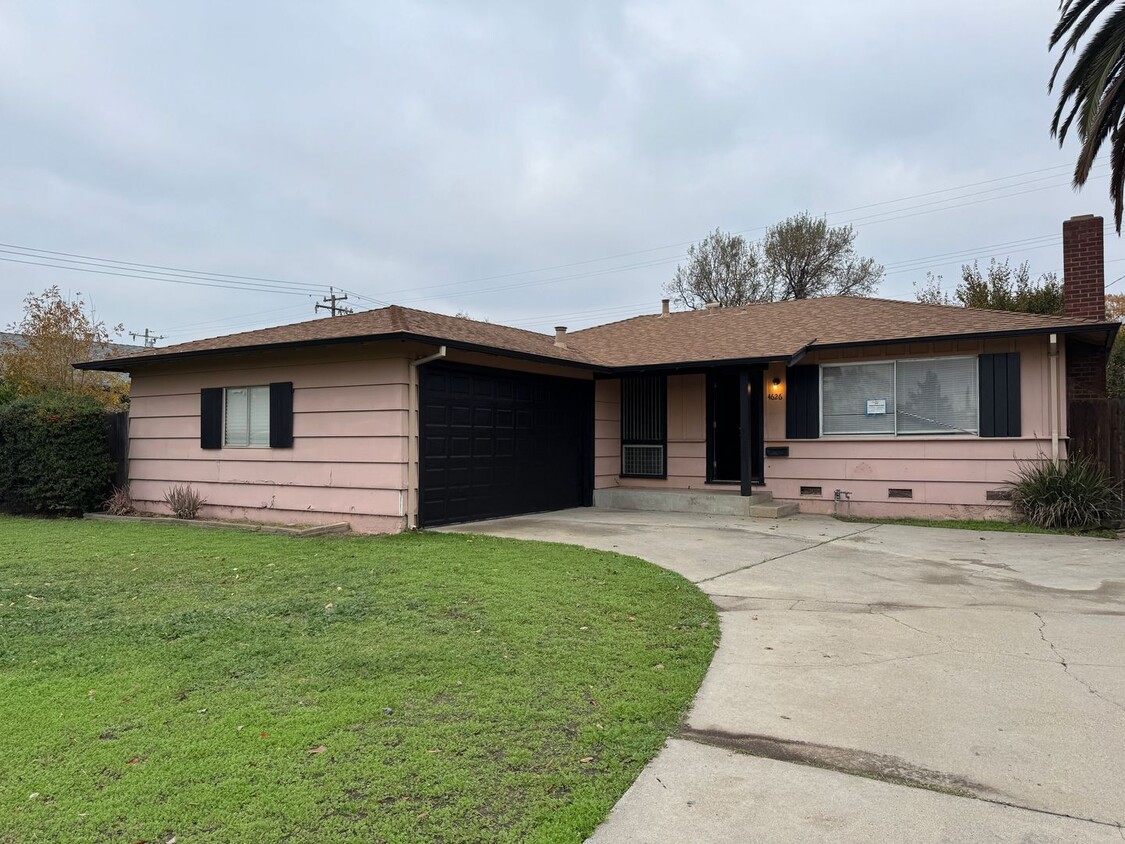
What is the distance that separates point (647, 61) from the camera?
12852 millimetres

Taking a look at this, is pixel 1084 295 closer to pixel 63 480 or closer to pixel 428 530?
pixel 428 530

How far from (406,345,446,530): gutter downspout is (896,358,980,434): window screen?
24.0 ft

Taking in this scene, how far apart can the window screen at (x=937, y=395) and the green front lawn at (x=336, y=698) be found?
6.76 meters

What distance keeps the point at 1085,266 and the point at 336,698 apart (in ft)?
40.3

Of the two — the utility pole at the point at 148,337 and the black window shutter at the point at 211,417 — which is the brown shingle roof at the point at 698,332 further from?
the utility pole at the point at 148,337

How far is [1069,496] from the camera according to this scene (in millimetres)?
9562

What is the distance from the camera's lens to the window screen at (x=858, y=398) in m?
11.3

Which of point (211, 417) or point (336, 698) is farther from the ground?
point (211, 417)

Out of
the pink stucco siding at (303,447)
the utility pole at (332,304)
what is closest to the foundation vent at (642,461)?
the pink stucco siding at (303,447)

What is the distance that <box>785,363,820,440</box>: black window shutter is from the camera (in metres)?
11.9

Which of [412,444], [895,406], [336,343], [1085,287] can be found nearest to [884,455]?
[895,406]

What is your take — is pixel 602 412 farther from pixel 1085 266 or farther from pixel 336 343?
pixel 1085 266

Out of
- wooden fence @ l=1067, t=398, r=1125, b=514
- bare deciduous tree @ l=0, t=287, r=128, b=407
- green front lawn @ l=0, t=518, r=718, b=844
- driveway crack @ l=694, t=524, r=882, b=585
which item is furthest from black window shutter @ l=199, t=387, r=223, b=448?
wooden fence @ l=1067, t=398, r=1125, b=514

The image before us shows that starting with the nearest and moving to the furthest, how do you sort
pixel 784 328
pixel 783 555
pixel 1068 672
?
pixel 1068 672 < pixel 783 555 < pixel 784 328
